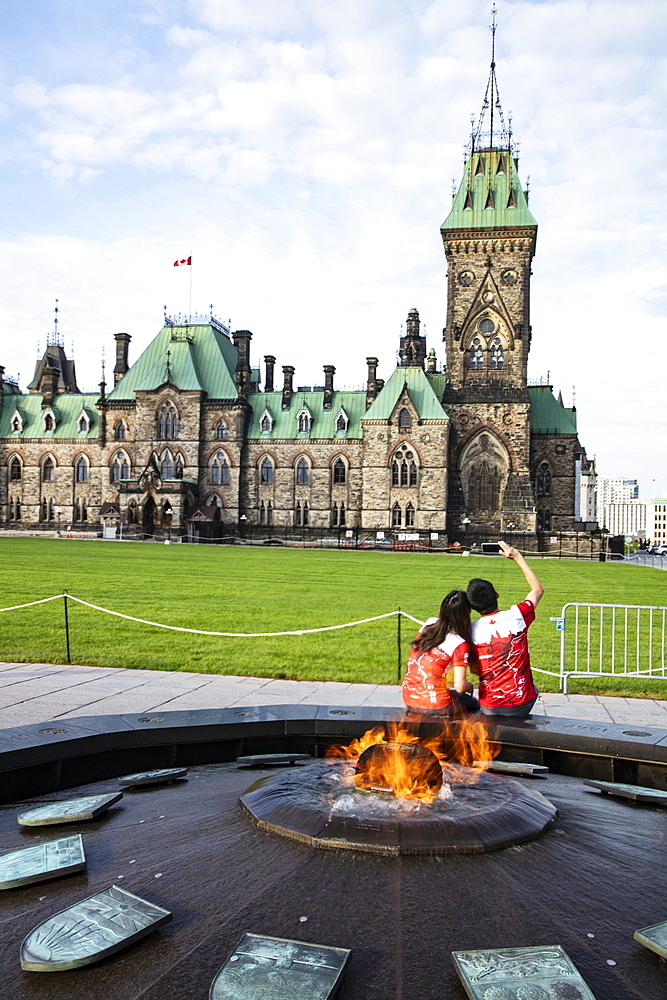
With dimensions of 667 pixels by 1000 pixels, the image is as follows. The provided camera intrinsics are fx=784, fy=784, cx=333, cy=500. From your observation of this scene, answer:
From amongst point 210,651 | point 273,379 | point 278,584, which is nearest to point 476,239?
point 273,379

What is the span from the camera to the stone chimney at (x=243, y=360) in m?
66.2

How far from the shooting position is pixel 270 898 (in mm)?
3516

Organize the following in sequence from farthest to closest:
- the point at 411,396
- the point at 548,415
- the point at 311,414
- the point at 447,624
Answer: the point at 311,414 → the point at 548,415 → the point at 411,396 → the point at 447,624

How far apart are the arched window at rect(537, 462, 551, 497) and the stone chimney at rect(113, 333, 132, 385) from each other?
125 feet

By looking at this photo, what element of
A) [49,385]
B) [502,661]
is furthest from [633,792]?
[49,385]

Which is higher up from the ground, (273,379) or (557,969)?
(273,379)

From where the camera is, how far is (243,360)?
66.8 m

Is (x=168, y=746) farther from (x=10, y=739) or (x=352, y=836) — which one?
(x=352, y=836)

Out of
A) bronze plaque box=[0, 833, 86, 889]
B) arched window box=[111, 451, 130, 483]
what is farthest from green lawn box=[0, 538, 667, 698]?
arched window box=[111, 451, 130, 483]

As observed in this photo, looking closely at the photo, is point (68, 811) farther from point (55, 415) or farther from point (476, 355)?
point (55, 415)

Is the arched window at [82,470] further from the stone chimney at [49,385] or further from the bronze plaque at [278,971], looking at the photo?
the bronze plaque at [278,971]

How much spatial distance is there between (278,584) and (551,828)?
18991mm

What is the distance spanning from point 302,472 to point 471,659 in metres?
59.3

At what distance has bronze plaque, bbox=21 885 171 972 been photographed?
3002 millimetres
